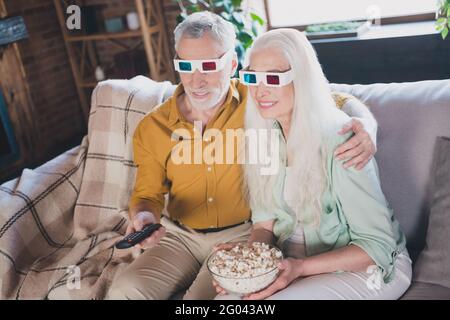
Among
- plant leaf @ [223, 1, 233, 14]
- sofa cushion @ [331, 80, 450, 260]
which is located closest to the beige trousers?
sofa cushion @ [331, 80, 450, 260]

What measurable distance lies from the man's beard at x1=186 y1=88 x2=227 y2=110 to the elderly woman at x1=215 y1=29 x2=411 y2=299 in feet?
0.76

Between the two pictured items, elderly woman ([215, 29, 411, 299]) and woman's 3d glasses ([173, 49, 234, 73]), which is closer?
elderly woman ([215, 29, 411, 299])

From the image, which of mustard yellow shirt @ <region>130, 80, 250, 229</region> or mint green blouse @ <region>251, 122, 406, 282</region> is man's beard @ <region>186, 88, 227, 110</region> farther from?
mint green blouse @ <region>251, 122, 406, 282</region>

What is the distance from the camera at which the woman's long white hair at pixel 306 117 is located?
51.1 inches

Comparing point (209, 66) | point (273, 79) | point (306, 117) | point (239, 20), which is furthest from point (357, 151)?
point (239, 20)

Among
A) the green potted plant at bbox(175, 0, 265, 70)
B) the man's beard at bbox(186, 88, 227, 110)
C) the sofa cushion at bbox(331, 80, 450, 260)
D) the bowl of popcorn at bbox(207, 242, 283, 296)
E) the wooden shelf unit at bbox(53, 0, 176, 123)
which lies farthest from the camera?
the wooden shelf unit at bbox(53, 0, 176, 123)

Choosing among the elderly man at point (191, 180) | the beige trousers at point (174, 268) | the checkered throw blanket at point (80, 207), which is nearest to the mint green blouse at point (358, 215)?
the elderly man at point (191, 180)

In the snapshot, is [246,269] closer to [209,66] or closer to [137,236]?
[137,236]

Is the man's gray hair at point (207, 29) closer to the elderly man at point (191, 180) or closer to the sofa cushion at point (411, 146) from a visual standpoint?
the elderly man at point (191, 180)

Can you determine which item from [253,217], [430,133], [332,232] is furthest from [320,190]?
[430,133]

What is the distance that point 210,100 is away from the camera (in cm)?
160

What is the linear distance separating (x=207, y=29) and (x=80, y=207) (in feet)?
2.90

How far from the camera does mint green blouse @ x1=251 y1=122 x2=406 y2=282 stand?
1.27m

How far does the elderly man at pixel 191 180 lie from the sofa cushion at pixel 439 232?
10.6 inches
